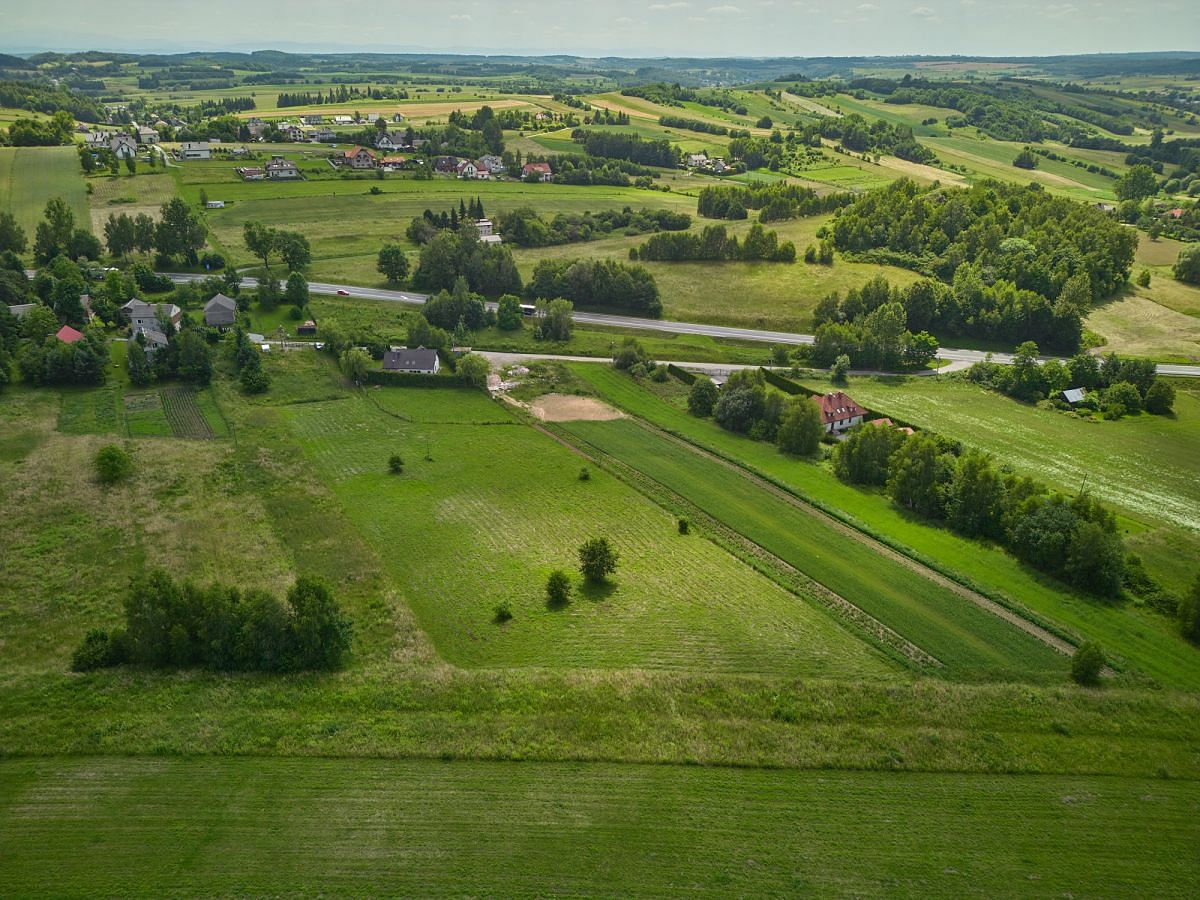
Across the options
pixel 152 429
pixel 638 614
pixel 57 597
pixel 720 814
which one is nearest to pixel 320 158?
pixel 152 429

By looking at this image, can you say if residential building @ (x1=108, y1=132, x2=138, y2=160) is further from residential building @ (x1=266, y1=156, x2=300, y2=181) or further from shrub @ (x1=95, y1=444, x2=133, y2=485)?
shrub @ (x1=95, y1=444, x2=133, y2=485)

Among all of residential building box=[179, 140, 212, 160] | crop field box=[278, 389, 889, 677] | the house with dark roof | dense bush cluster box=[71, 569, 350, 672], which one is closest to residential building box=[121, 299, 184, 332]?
the house with dark roof

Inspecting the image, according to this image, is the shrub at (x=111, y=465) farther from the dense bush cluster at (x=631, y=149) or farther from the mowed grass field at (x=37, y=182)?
the dense bush cluster at (x=631, y=149)

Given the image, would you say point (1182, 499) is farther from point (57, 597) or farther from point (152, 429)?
point (152, 429)

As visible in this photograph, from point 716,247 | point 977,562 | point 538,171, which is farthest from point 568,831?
point 538,171

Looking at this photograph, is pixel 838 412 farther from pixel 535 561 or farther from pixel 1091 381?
pixel 535 561

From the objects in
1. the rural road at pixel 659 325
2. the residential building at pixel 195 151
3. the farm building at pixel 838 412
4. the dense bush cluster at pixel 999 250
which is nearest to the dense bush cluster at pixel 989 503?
the farm building at pixel 838 412
